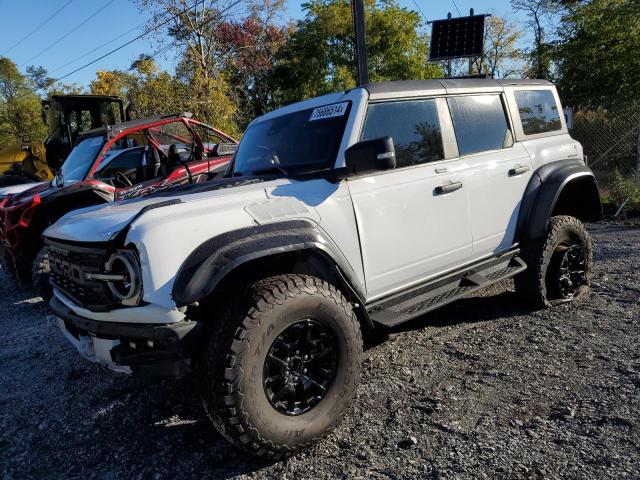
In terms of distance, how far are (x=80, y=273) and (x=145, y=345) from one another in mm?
602

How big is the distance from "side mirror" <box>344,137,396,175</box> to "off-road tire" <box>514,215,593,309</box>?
6.55ft

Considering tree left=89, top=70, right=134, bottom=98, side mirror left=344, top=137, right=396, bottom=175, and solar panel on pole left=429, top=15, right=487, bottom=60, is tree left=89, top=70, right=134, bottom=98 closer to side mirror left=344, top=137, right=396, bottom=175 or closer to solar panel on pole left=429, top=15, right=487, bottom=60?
solar panel on pole left=429, top=15, right=487, bottom=60

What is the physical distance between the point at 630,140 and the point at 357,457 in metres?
10.3

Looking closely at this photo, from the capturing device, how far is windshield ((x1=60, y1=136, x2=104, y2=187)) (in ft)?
22.0

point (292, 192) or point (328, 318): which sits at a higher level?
point (292, 192)

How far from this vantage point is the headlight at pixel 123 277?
2354 millimetres

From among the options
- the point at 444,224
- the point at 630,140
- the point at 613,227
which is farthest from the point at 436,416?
the point at 630,140

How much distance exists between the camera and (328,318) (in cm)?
268

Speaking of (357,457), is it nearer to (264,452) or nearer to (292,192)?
(264,452)

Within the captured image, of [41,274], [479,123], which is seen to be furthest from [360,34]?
[41,274]

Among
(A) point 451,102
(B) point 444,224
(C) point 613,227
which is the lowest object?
(C) point 613,227

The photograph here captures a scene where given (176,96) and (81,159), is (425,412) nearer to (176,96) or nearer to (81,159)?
(81,159)

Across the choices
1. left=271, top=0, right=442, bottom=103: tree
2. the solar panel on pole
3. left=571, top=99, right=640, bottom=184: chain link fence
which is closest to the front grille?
the solar panel on pole

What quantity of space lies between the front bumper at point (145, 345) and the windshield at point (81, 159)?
4672 mm
